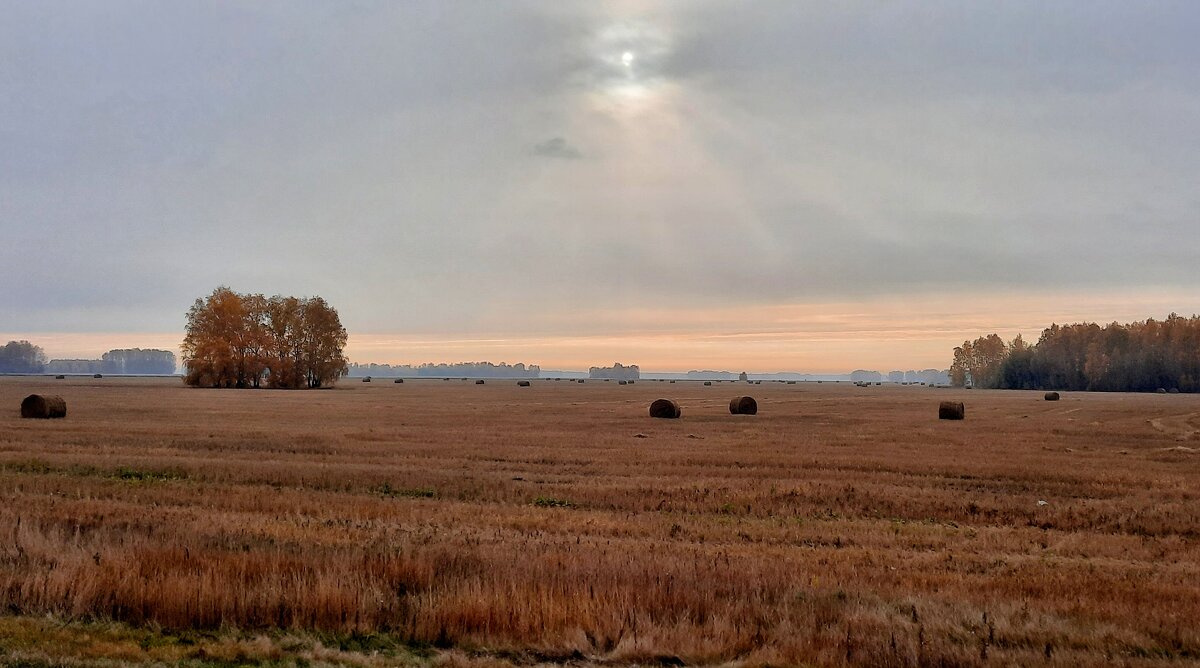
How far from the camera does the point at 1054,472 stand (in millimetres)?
22922

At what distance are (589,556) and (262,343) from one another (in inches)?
4612

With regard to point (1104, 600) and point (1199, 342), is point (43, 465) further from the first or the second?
point (1199, 342)

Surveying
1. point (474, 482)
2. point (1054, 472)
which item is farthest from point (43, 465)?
point (1054, 472)

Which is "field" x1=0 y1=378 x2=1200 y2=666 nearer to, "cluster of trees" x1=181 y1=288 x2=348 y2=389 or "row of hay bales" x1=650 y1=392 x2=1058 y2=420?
"row of hay bales" x1=650 y1=392 x2=1058 y2=420

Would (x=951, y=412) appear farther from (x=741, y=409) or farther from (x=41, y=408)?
(x=41, y=408)

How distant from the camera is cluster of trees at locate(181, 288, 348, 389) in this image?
114188mm

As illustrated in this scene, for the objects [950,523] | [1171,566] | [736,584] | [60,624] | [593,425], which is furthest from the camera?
[593,425]

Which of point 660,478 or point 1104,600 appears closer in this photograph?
point 1104,600

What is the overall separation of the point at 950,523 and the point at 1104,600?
6.84 metres

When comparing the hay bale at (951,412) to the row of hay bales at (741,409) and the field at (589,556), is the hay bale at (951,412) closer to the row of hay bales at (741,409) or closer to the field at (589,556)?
the row of hay bales at (741,409)

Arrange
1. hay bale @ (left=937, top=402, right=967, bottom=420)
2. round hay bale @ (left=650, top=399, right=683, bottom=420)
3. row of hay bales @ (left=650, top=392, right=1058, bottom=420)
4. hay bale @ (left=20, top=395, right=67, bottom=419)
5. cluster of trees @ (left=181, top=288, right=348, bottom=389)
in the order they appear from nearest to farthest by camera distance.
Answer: hay bale @ (left=20, top=395, right=67, bottom=419)
round hay bale @ (left=650, top=399, right=683, bottom=420)
row of hay bales @ (left=650, top=392, right=1058, bottom=420)
hay bale @ (left=937, top=402, right=967, bottom=420)
cluster of trees @ (left=181, top=288, right=348, bottom=389)

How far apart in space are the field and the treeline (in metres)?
165

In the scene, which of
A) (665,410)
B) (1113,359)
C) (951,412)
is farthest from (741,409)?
(1113,359)

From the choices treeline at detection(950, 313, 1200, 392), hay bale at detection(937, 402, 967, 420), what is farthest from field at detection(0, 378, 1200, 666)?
treeline at detection(950, 313, 1200, 392)
